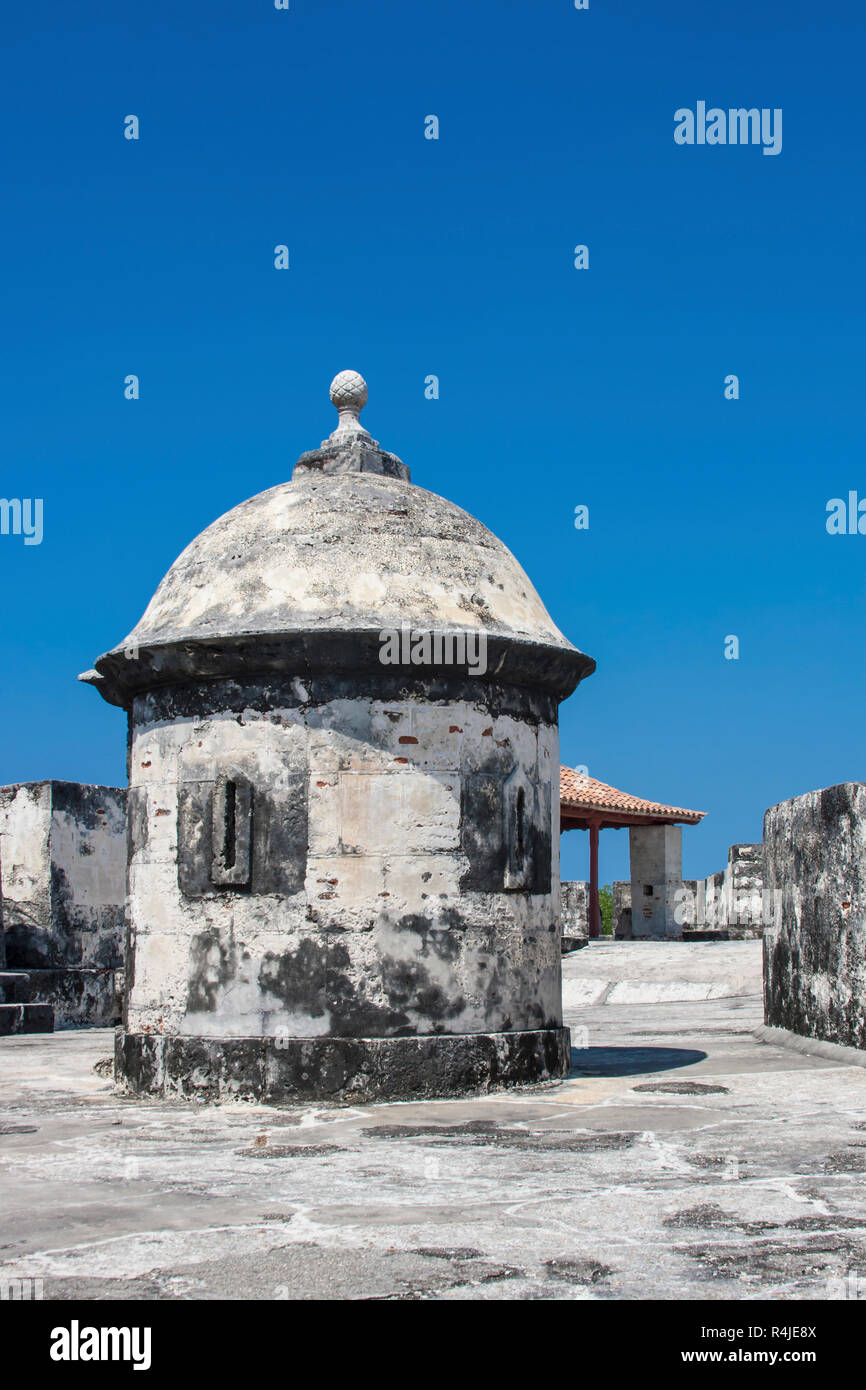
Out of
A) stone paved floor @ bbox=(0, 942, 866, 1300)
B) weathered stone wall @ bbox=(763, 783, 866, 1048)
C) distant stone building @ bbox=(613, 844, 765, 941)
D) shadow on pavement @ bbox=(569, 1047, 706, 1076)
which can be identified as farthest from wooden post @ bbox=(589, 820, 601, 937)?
stone paved floor @ bbox=(0, 942, 866, 1300)

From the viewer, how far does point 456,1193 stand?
4.49 meters

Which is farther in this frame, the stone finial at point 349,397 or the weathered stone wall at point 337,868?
the stone finial at point 349,397

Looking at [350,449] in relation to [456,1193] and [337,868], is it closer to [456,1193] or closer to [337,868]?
[337,868]

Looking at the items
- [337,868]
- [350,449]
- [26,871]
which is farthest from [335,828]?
[26,871]

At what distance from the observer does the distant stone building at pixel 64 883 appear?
14031 millimetres

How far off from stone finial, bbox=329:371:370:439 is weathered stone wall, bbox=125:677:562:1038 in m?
2.18

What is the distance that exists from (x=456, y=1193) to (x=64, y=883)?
1051 centimetres

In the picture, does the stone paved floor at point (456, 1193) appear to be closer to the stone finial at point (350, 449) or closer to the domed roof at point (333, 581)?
the domed roof at point (333, 581)

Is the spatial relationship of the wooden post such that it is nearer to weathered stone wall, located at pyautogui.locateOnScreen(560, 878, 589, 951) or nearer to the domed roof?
weathered stone wall, located at pyautogui.locateOnScreen(560, 878, 589, 951)

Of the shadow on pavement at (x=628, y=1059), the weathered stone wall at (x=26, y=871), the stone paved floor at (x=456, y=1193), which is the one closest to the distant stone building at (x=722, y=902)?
the weathered stone wall at (x=26, y=871)

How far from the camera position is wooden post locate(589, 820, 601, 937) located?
25531mm

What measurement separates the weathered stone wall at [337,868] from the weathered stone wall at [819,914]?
2.22 metres
